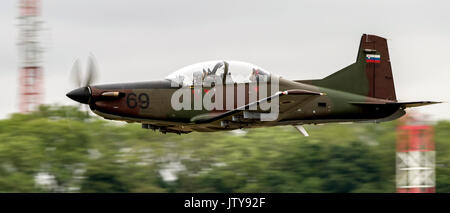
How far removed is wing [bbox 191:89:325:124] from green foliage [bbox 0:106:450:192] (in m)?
22.9

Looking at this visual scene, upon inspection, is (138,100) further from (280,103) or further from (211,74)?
(280,103)

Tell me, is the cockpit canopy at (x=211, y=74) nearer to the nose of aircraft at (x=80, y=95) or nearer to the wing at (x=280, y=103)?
the wing at (x=280, y=103)

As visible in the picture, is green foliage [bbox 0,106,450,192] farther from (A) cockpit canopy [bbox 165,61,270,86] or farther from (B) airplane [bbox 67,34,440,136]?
(A) cockpit canopy [bbox 165,61,270,86]

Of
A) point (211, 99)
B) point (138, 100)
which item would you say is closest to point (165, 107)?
point (138, 100)

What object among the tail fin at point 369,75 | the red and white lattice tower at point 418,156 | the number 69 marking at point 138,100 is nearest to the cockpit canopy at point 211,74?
the number 69 marking at point 138,100

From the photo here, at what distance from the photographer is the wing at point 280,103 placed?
16.2m

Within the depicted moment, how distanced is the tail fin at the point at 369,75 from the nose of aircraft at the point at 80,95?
18.1 ft

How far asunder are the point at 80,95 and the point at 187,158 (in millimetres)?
Result: 27327

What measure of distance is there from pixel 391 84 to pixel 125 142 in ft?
86.6

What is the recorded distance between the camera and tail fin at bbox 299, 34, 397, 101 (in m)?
19.4

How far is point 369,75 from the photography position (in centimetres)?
1973
